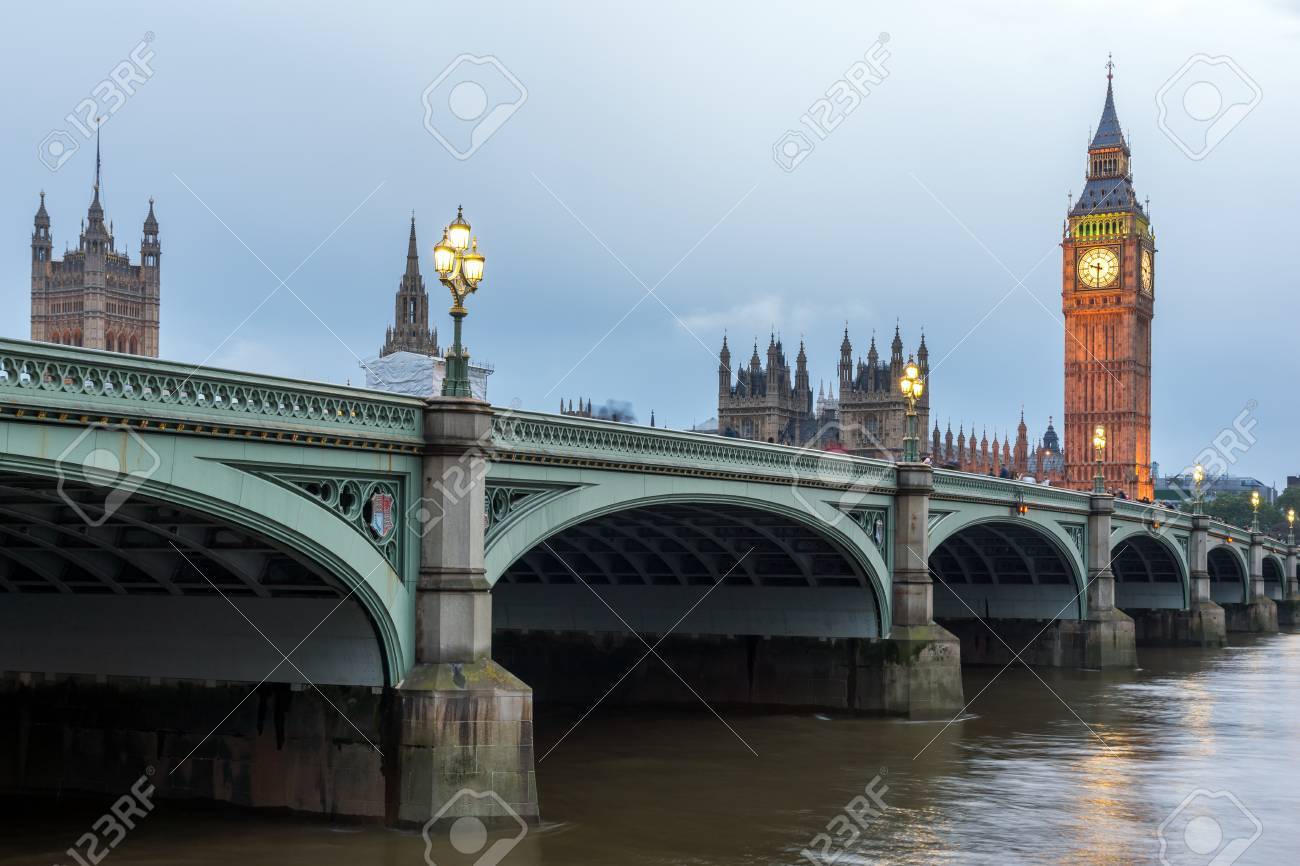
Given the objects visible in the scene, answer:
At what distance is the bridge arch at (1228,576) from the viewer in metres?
95.8

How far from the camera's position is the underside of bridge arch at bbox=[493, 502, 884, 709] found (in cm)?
4109

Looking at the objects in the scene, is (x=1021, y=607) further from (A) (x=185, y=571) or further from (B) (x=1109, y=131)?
(B) (x=1109, y=131)

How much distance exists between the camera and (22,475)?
17.9 m

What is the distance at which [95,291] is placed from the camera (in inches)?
6398

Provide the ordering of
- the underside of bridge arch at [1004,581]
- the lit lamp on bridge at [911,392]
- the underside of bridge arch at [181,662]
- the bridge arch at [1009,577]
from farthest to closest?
the underside of bridge arch at [1004,581]
the bridge arch at [1009,577]
the lit lamp on bridge at [911,392]
the underside of bridge arch at [181,662]

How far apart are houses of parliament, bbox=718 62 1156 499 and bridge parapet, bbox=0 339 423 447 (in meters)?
136

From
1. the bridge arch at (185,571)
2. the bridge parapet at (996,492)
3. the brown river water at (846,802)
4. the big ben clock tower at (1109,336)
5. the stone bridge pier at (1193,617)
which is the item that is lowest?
the brown river water at (846,802)

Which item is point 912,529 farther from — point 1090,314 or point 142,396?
point 1090,314

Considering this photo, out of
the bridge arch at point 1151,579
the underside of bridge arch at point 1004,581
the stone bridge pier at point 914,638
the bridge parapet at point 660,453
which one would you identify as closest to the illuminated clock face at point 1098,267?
the bridge arch at point 1151,579

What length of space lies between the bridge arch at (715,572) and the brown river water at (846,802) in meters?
2.80

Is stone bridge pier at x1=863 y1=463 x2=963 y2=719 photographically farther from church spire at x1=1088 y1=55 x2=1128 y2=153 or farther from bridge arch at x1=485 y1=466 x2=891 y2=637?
church spire at x1=1088 y1=55 x2=1128 y2=153

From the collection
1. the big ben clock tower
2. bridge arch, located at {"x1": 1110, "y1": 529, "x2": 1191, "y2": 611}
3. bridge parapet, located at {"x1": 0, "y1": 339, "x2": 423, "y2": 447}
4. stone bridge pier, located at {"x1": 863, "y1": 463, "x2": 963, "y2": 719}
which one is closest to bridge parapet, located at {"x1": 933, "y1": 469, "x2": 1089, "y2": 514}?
stone bridge pier, located at {"x1": 863, "y1": 463, "x2": 963, "y2": 719}

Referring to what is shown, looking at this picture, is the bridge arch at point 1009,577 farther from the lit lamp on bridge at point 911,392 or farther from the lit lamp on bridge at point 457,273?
the lit lamp on bridge at point 457,273

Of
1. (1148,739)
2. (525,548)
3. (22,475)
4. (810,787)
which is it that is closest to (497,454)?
(525,548)
